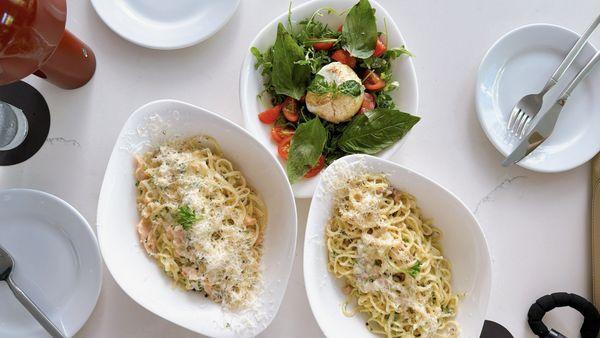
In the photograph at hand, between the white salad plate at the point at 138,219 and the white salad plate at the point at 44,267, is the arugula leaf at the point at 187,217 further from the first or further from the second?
the white salad plate at the point at 44,267

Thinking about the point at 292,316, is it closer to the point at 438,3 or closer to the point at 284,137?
the point at 284,137

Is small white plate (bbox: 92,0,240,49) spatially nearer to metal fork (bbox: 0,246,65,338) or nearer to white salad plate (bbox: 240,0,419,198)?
white salad plate (bbox: 240,0,419,198)

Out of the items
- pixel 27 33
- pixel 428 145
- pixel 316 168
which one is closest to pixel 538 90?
pixel 428 145

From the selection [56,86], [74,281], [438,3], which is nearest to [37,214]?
[74,281]

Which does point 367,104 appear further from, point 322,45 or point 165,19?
point 165,19

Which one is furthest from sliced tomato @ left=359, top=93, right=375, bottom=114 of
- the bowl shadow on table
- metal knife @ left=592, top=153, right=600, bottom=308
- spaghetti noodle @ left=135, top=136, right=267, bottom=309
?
metal knife @ left=592, top=153, right=600, bottom=308

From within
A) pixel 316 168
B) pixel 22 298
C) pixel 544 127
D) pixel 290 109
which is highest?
pixel 544 127

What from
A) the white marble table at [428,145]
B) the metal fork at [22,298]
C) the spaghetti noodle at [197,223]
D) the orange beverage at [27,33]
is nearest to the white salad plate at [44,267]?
the metal fork at [22,298]
